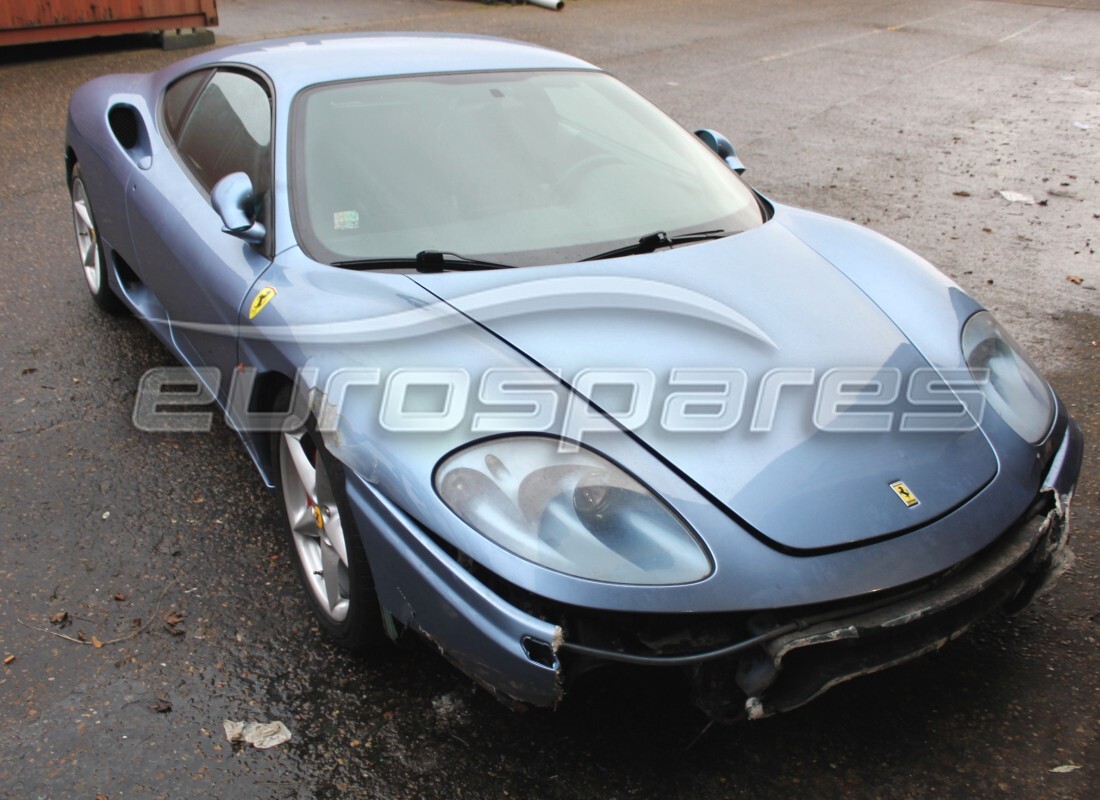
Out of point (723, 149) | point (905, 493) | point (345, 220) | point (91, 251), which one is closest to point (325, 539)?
point (345, 220)

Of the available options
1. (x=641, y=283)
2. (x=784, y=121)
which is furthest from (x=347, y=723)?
(x=784, y=121)

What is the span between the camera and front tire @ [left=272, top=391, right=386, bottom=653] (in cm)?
244

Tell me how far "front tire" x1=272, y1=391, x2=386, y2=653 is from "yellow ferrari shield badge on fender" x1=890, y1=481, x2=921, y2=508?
3.91 ft

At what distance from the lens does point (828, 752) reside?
2387 millimetres

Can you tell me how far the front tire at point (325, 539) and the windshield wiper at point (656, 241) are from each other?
92 cm

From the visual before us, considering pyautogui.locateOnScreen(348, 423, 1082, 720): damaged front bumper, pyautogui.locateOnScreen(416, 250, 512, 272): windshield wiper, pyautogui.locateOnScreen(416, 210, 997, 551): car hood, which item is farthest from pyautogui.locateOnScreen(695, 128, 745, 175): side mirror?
pyautogui.locateOnScreen(348, 423, 1082, 720): damaged front bumper

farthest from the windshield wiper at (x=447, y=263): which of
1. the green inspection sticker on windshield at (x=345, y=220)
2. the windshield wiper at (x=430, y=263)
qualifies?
the green inspection sticker on windshield at (x=345, y=220)

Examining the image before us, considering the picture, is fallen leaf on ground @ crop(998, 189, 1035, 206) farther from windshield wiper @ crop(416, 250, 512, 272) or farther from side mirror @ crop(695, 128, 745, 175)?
windshield wiper @ crop(416, 250, 512, 272)

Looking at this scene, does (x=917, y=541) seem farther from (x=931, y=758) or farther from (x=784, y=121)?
(x=784, y=121)

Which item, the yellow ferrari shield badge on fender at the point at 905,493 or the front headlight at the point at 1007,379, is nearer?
the yellow ferrari shield badge on fender at the point at 905,493

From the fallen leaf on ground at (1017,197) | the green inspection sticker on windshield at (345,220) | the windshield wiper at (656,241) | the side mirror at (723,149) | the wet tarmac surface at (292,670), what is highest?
the green inspection sticker on windshield at (345,220)

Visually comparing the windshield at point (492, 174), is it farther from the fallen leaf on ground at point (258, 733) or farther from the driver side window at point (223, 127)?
the fallen leaf on ground at point (258, 733)

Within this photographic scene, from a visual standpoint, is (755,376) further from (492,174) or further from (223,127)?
(223,127)

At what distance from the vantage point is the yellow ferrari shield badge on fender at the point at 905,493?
88.2 inches
